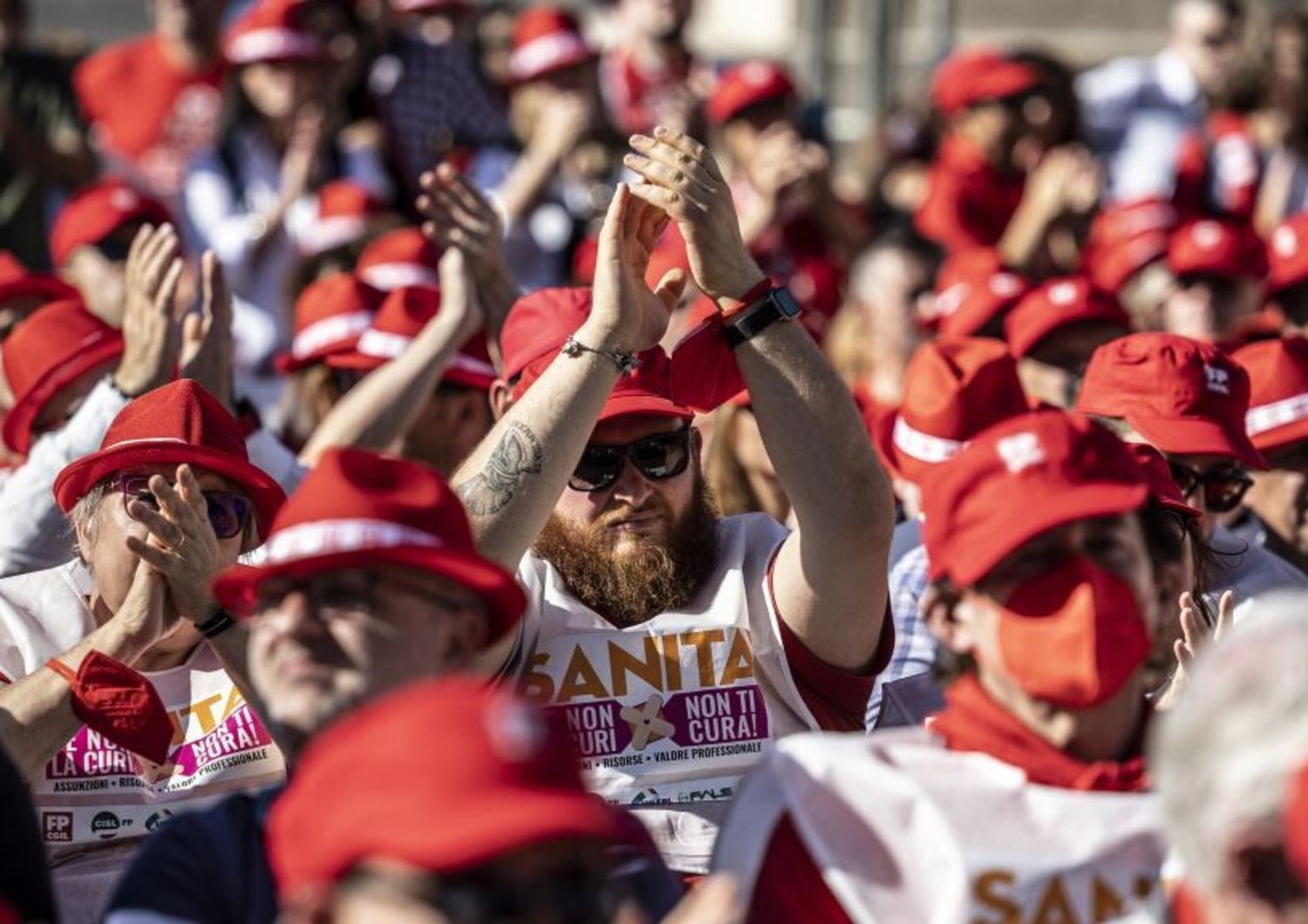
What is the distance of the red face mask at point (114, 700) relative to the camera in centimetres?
422

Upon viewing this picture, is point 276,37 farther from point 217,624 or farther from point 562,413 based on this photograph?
point 217,624

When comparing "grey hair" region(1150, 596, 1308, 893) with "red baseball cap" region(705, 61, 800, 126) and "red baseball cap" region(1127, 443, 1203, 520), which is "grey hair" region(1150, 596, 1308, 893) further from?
"red baseball cap" region(705, 61, 800, 126)

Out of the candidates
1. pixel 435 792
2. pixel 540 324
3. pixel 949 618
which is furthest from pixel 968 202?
pixel 435 792

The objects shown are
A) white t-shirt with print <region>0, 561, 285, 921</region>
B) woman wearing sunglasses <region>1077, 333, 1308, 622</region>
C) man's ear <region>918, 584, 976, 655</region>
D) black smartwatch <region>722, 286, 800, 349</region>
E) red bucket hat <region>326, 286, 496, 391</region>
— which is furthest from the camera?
red bucket hat <region>326, 286, 496, 391</region>

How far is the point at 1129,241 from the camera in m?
9.19

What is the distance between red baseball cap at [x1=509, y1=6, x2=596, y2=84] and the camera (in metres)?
9.80

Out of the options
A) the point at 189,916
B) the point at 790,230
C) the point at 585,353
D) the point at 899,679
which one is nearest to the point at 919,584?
the point at 899,679

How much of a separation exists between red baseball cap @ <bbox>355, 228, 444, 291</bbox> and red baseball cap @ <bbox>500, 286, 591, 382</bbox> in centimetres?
271

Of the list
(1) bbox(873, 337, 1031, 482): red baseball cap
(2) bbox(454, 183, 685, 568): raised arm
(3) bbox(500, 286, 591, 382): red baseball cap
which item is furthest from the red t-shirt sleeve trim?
(1) bbox(873, 337, 1031, 482): red baseball cap

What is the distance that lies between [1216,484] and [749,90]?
4.62 meters

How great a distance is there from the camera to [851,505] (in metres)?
4.36

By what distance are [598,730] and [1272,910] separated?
6.18 ft

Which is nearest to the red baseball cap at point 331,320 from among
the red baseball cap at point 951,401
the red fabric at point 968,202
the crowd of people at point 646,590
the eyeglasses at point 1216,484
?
the crowd of people at point 646,590

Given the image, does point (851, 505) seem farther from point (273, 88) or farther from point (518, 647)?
point (273, 88)
